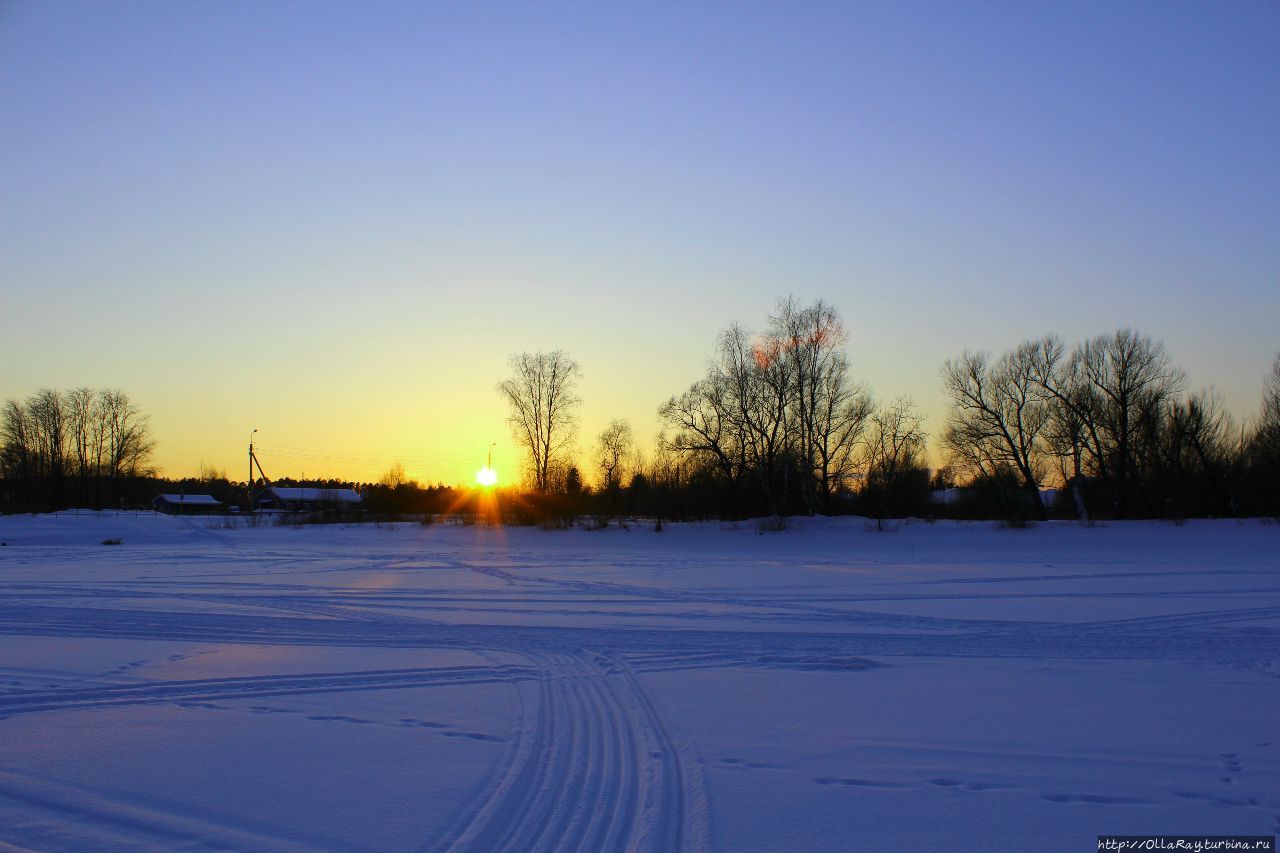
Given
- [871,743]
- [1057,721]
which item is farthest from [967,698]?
[871,743]

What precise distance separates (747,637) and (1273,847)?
6.94m

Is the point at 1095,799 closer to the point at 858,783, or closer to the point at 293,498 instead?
the point at 858,783

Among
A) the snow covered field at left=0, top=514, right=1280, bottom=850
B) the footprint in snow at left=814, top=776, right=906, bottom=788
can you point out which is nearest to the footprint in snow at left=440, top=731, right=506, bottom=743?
the snow covered field at left=0, top=514, right=1280, bottom=850

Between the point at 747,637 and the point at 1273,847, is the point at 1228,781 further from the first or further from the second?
the point at 747,637

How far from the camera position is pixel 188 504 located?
8981 cm

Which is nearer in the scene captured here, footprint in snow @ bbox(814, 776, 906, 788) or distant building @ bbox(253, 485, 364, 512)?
footprint in snow @ bbox(814, 776, 906, 788)

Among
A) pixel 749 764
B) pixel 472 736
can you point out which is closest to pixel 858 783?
pixel 749 764

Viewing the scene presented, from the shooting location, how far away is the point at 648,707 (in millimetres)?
7117

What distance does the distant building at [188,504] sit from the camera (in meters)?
87.8

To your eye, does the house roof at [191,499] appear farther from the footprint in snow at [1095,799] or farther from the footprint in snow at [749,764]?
the footprint in snow at [1095,799]

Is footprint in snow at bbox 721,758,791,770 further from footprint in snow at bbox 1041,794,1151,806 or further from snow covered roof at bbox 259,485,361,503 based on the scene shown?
snow covered roof at bbox 259,485,361,503

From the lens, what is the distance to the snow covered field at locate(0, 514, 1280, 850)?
459cm

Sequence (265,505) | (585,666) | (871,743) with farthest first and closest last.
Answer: (265,505), (585,666), (871,743)

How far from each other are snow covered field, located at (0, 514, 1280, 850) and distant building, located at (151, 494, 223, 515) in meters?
80.4
